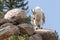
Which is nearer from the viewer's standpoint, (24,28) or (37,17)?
(24,28)

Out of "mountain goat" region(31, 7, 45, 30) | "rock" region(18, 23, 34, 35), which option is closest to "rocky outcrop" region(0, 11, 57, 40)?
"rock" region(18, 23, 34, 35)

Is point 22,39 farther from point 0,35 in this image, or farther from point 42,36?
point 0,35

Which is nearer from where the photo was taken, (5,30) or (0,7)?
(5,30)

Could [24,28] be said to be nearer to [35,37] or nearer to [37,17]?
[35,37]

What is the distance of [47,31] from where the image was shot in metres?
12.4

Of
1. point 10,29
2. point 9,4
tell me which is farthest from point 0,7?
point 10,29

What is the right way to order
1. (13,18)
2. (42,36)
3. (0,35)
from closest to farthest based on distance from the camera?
(0,35)
(13,18)
(42,36)

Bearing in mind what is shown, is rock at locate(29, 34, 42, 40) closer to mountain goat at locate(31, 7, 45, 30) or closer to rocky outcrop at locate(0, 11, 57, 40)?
rocky outcrop at locate(0, 11, 57, 40)

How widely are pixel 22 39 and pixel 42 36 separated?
343 centimetres

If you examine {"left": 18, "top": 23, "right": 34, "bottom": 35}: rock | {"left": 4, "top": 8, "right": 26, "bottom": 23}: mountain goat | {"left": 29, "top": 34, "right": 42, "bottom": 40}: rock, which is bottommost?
{"left": 29, "top": 34, "right": 42, "bottom": 40}: rock

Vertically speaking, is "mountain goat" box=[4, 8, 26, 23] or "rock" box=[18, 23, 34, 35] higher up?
"mountain goat" box=[4, 8, 26, 23]

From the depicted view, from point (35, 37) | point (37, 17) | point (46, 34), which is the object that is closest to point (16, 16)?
point (35, 37)

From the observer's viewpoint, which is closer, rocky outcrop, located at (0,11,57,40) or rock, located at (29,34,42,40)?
rocky outcrop, located at (0,11,57,40)

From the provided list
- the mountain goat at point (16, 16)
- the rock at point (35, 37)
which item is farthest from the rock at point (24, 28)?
the mountain goat at point (16, 16)
